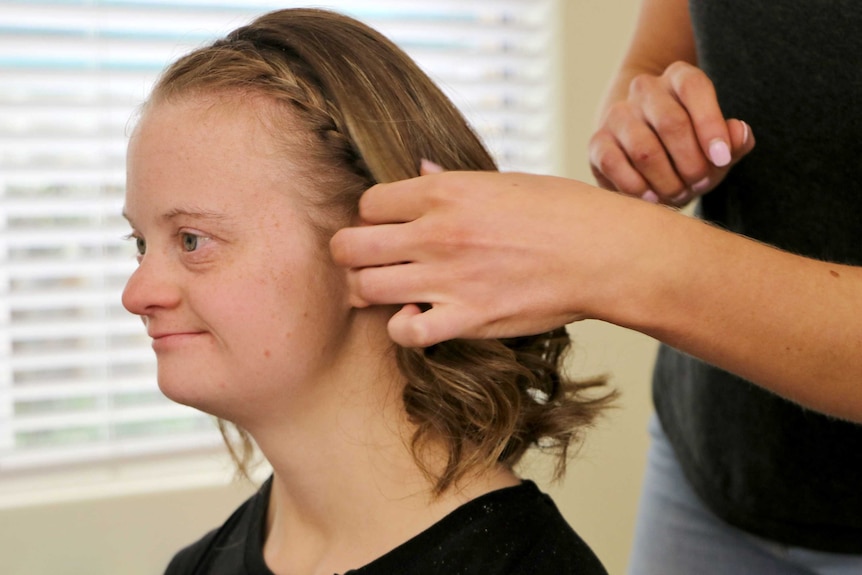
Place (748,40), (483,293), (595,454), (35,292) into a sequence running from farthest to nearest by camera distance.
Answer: (595,454) < (35,292) < (748,40) < (483,293)

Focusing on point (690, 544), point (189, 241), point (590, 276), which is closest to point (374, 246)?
point (590, 276)

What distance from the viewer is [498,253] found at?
720 millimetres

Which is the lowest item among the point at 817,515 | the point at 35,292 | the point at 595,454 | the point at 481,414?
the point at 595,454

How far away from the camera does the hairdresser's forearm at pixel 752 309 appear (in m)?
0.74

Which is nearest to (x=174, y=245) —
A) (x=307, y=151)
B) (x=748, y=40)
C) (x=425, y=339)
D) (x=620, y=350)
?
(x=307, y=151)

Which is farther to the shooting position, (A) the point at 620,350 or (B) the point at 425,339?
(A) the point at 620,350

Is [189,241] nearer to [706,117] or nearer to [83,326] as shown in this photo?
[706,117]

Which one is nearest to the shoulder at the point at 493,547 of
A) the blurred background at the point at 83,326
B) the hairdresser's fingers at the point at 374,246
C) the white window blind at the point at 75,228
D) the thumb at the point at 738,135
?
the hairdresser's fingers at the point at 374,246

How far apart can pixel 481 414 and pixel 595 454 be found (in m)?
1.18

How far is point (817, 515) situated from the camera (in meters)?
1.04

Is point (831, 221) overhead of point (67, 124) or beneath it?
overhead

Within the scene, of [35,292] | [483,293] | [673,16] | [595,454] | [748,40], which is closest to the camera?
[483,293]

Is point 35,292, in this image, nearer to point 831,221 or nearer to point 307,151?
point 307,151

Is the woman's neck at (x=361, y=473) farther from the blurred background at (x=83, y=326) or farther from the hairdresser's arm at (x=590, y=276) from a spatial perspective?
the blurred background at (x=83, y=326)
